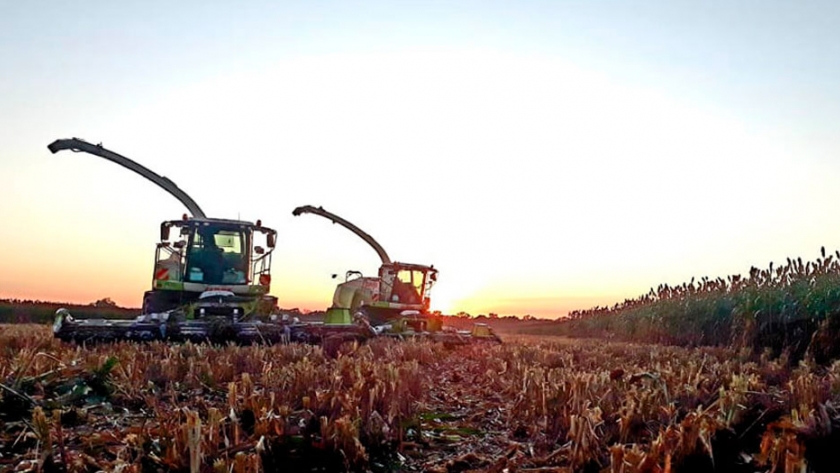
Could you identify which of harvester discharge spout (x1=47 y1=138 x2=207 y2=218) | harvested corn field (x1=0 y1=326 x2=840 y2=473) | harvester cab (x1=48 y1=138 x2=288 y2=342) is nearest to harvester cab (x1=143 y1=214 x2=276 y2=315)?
harvester cab (x1=48 y1=138 x2=288 y2=342)

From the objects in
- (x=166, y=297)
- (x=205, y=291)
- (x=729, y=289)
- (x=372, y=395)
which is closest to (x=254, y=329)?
(x=205, y=291)

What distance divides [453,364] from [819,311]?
7638 millimetres

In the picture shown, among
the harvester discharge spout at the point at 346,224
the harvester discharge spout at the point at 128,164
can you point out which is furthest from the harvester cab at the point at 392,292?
the harvester discharge spout at the point at 128,164

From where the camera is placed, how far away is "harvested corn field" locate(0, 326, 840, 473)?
230cm

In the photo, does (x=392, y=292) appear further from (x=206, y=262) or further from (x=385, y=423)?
(x=385, y=423)

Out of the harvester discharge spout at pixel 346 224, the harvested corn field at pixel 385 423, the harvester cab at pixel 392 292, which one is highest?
the harvester discharge spout at pixel 346 224

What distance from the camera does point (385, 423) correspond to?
124 inches

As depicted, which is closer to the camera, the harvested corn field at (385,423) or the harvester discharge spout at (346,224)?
the harvested corn field at (385,423)

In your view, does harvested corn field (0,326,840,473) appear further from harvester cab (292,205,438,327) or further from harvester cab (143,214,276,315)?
harvester cab (292,205,438,327)

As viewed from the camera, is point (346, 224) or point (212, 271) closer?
point (212, 271)

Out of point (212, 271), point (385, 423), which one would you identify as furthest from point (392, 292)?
point (385, 423)

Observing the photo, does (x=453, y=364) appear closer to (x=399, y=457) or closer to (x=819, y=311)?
(x=399, y=457)

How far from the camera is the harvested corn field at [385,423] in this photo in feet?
7.54

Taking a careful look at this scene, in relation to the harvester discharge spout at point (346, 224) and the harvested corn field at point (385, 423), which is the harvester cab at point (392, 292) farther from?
the harvested corn field at point (385, 423)
